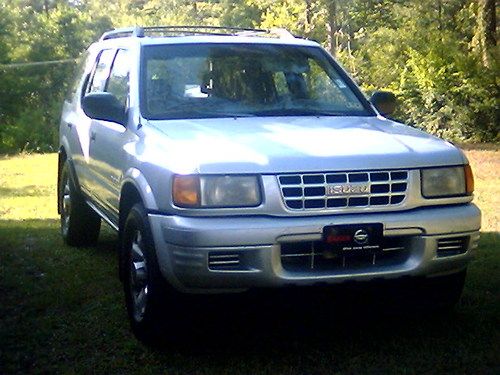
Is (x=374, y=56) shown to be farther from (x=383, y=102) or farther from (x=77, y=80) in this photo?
(x=383, y=102)

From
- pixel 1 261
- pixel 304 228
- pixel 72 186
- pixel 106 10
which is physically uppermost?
pixel 304 228

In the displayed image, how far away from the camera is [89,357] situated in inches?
207

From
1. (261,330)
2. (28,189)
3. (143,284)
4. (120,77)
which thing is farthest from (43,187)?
(143,284)

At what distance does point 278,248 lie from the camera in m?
4.85

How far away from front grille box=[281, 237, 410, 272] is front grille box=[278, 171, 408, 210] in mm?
204

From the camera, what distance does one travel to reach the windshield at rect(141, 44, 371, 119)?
6.14 meters

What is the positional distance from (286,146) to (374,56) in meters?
28.6

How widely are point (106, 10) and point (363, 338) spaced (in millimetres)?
79332

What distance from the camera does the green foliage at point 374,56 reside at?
24297 millimetres

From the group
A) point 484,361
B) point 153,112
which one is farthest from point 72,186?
point 484,361

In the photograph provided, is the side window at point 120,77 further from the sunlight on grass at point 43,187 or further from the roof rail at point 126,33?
the sunlight on grass at point 43,187

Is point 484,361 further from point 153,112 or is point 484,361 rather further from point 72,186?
point 72,186

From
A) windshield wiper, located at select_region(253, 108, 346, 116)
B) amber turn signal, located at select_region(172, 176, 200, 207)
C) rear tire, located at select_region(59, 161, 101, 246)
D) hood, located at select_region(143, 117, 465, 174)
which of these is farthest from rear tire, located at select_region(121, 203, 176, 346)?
Answer: rear tire, located at select_region(59, 161, 101, 246)

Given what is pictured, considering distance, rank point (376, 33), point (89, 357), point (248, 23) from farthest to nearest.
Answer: point (248, 23) < point (376, 33) < point (89, 357)
